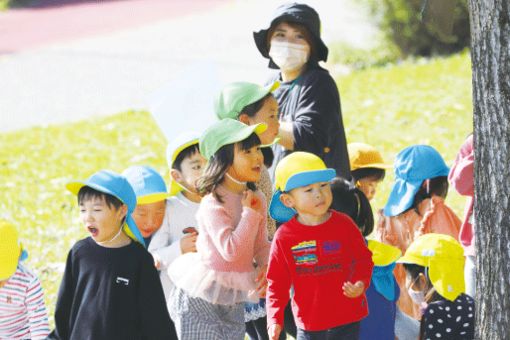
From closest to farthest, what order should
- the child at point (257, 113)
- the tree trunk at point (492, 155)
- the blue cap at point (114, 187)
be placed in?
the tree trunk at point (492, 155) < the blue cap at point (114, 187) < the child at point (257, 113)

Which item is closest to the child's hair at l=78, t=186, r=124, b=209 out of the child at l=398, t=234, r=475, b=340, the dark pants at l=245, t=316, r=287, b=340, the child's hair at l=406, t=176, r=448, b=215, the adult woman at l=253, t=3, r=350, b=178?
the dark pants at l=245, t=316, r=287, b=340

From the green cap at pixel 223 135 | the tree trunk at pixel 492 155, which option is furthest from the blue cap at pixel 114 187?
the tree trunk at pixel 492 155

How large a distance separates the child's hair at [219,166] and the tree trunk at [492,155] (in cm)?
110

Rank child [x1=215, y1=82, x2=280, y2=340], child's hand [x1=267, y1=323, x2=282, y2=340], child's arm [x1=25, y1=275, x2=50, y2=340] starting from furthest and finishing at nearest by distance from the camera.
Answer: child [x1=215, y1=82, x2=280, y2=340] → child's arm [x1=25, y1=275, x2=50, y2=340] → child's hand [x1=267, y1=323, x2=282, y2=340]

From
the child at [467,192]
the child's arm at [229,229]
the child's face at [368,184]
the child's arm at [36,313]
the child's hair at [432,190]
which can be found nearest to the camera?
the child's arm at [229,229]

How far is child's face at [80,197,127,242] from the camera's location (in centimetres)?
433

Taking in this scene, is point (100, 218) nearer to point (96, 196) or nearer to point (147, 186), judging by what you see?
point (96, 196)

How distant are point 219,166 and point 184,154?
0.58 metres

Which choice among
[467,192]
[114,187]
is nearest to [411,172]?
[467,192]

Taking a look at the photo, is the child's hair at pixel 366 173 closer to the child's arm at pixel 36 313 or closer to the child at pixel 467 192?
the child at pixel 467 192

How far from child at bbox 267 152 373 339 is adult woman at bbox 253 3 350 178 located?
106 centimetres

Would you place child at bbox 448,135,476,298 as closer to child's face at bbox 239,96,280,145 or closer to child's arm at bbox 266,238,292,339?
child's face at bbox 239,96,280,145

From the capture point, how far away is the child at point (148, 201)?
16.9 feet

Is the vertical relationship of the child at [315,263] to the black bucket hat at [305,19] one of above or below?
below
